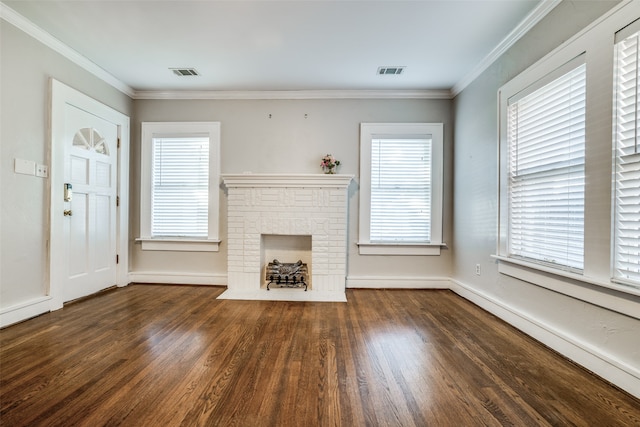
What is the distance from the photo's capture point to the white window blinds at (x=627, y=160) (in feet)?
5.05

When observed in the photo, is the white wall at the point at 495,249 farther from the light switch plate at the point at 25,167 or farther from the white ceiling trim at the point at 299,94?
the light switch plate at the point at 25,167

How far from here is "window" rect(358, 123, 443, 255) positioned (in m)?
3.68

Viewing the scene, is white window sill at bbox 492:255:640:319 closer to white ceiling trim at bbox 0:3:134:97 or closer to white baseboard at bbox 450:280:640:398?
white baseboard at bbox 450:280:640:398

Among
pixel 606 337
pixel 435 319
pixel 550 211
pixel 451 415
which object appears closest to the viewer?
pixel 451 415

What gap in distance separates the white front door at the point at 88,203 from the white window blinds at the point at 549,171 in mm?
4449

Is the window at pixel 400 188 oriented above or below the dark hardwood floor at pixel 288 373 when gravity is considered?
above

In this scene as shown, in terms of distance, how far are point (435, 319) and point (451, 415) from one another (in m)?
1.34

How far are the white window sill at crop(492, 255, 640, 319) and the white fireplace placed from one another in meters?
1.84

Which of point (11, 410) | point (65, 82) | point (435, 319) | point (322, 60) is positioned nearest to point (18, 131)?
point (65, 82)

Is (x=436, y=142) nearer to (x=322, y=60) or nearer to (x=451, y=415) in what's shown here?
(x=322, y=60)

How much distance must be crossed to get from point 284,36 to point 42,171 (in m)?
2.63

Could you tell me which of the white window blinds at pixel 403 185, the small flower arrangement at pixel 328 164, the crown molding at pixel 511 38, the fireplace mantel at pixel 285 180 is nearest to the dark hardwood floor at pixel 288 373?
the white window blinds at pixel 403 185

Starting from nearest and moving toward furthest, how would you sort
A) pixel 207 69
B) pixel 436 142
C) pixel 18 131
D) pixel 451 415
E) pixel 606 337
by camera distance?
pixel 451 415 < pixel 606 337 < pixel 18 131 < pixel 207 69 < pixel 436 142

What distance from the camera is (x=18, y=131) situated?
95.3 inches
